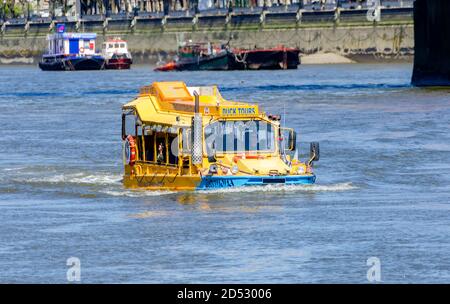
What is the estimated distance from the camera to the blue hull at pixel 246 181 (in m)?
34.2

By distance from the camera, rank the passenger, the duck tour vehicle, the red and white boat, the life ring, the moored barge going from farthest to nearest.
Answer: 1. the red and white boat
2. the moored barge
3. the life ring
4. the passenger
5. the duck tour vehicle

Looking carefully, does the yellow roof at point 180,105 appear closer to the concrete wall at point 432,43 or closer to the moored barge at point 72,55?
the concrete wall at point 432,43

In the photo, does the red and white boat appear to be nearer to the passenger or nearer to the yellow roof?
the yellow roof

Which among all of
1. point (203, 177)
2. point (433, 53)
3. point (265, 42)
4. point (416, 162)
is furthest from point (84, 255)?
point (265, 42)

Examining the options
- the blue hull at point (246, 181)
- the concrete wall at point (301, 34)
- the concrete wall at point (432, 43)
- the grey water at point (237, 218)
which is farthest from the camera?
the concrete wall at point (301, 34)

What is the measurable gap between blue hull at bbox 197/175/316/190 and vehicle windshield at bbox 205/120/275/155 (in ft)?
2.18

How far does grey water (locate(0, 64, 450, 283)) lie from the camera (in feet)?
80.8

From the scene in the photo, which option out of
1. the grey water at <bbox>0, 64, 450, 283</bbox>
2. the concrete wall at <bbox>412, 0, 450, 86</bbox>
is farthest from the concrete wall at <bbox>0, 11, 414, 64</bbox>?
the grey water at <bbox>0, 64, 450, 283</bbox>

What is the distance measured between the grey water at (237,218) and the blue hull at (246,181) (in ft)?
0.66

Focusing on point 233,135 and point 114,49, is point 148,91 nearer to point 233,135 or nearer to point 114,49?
point 233,135

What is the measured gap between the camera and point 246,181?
34.2m

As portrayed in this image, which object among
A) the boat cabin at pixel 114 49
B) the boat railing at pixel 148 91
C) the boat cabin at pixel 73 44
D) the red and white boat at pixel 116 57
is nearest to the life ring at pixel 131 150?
the boat railing at pixel 148 91

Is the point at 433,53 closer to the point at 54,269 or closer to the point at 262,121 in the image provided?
the point at 262,121

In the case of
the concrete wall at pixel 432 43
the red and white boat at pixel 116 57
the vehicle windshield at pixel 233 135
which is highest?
the vehicle windshield at pixel 233 135
